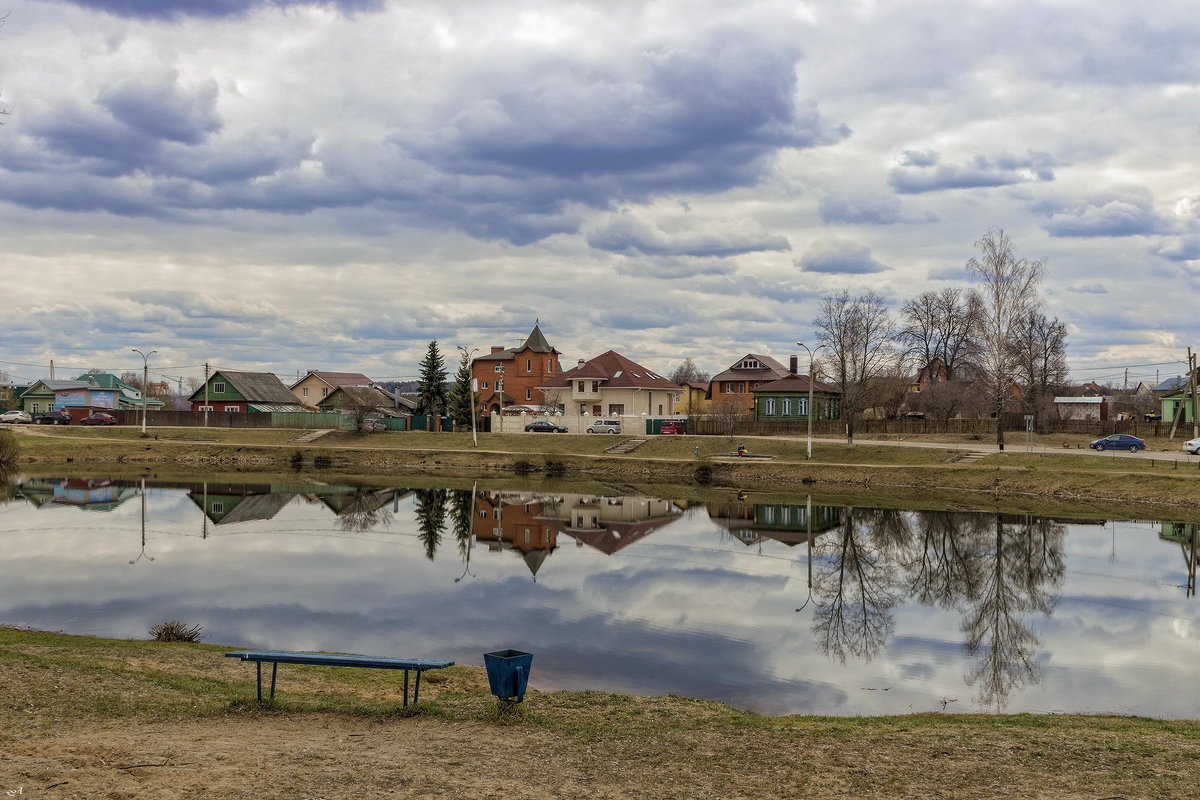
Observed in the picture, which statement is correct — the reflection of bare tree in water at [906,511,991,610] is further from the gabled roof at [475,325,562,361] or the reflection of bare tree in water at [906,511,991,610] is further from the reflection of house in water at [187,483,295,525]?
the gabled roof at [475,325,562,361]

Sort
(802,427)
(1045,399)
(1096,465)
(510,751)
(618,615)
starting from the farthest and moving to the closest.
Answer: (1045,399), (802,427), (1096,465), (618,615), (510,751)

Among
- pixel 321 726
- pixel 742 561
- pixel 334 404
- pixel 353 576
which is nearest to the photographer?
pixel 321 726

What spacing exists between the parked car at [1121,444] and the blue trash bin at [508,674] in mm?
63380

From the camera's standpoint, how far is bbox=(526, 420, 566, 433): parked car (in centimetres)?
8394

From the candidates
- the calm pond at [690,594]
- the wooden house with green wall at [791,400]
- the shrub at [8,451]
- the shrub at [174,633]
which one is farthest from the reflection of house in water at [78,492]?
the wooden house with green wall at [791,400]

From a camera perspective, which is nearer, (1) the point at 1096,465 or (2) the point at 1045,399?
(1) the point at 1096,465

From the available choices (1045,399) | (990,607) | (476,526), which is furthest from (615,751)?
(1045,399)

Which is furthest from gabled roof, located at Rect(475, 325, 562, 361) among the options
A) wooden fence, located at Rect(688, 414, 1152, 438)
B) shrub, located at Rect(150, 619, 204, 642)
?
shrub, located at Rect(150, 619, 204, 642)

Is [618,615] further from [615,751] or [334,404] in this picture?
[334,404]

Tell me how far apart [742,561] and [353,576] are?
45.1 ft

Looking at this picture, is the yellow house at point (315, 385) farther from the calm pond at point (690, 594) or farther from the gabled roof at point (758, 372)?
the calm pond at point (690, 594)

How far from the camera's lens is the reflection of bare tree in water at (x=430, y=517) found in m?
35.3

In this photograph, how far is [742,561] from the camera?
3172 cm

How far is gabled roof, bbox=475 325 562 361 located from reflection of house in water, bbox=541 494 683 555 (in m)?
51.2
